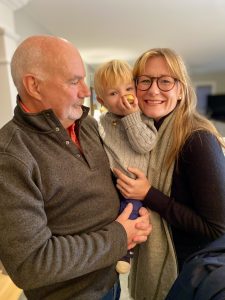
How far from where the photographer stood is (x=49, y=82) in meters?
0.74

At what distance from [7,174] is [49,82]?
0.28m

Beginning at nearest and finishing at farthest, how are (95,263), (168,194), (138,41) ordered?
(95,263) < (168,194) < (138,41)

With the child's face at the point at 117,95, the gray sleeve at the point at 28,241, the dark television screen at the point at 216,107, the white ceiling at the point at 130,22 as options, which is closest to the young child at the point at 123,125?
the child's face at the point at 117,95

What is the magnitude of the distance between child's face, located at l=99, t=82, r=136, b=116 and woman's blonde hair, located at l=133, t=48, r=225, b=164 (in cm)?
6

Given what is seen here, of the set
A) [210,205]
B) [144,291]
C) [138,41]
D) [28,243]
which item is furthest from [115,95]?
[138,41]

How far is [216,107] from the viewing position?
7816mm

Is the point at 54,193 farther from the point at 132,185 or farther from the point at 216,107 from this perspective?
the point at 216,107

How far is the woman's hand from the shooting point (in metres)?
0.88

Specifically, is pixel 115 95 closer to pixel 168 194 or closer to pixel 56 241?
pixel 168 194

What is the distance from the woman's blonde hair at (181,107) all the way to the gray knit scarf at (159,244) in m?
0.03

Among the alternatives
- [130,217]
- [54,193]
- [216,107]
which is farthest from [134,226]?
[216,107]

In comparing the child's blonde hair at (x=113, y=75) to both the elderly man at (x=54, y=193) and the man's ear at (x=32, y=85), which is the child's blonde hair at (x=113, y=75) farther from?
the man's ear at (x=32, y=85)

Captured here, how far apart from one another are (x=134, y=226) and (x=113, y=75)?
556mm

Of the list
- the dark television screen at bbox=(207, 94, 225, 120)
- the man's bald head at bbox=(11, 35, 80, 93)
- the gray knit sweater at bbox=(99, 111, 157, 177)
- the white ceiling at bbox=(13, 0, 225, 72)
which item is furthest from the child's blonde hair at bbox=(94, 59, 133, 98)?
the dark television screen at bbox=(207, 94, 225, 120)
